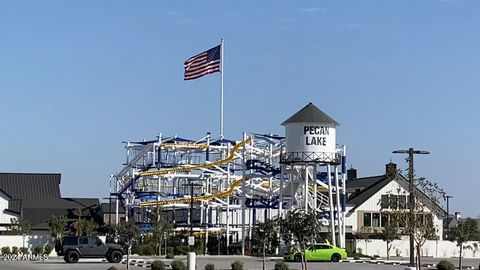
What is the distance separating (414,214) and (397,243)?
43.3 meters

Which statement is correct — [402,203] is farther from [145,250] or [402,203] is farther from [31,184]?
[31,184]

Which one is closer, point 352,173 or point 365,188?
point 365,188

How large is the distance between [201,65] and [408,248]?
89.8 ft

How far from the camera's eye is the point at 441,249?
89438 millimetres

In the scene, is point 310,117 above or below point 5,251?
above

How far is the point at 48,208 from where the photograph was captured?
108 metres

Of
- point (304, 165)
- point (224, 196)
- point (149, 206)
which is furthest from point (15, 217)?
point (304, 165)

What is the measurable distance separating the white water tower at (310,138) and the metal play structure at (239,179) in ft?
0.27

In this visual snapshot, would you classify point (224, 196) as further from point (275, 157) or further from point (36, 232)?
point (36, 232)

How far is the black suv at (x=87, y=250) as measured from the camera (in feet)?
192

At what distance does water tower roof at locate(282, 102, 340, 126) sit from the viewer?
75.5 metres

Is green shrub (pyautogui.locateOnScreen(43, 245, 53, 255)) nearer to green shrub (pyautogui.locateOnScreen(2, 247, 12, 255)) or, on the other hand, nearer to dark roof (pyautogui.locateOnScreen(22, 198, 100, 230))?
green shrub (pyautogui.locateOnScreen(2, 247, 12, 255))

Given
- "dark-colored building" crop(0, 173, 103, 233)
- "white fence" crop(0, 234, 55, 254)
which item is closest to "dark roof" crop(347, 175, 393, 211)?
"dark-colored building" crop(0, 173, 103, 233)

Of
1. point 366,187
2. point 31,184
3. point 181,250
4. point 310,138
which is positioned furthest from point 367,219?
point 31,184
